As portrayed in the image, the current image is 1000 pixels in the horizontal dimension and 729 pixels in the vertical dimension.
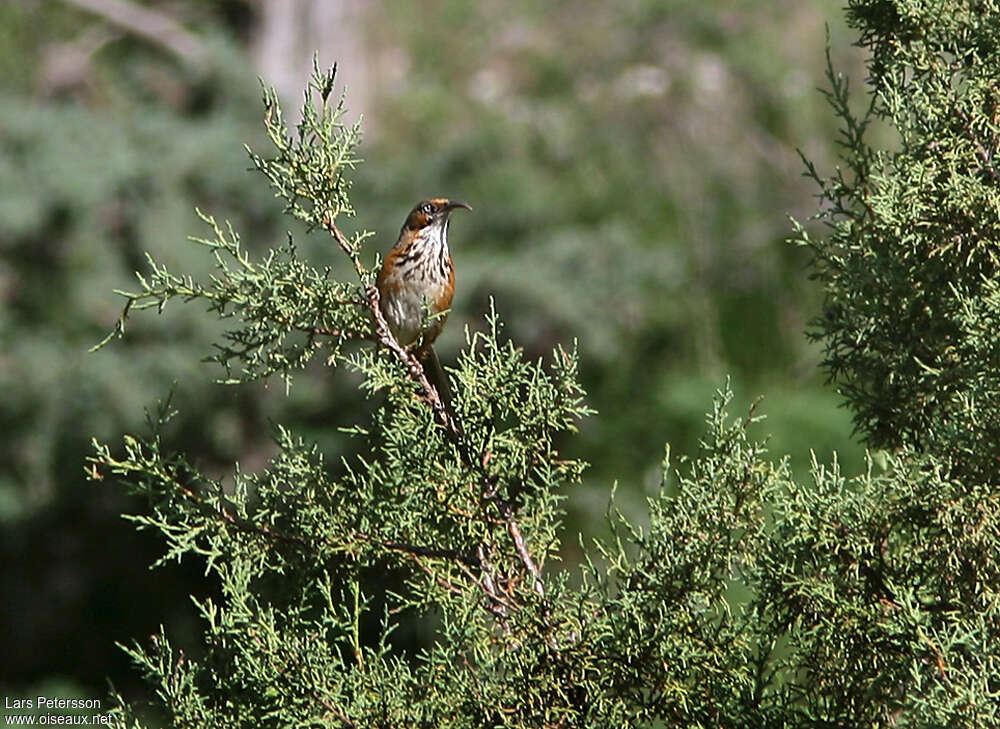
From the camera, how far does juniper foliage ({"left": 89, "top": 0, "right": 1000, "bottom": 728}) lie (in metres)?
2.30

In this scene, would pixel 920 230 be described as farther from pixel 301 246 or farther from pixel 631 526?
pixel 301 246

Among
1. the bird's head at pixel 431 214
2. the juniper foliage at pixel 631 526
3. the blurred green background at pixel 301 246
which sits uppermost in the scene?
the blurred green background at pixel 301 246

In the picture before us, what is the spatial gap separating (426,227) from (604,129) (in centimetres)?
673

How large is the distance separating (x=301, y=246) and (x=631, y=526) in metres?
6.09

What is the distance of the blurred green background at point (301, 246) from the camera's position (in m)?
8.05

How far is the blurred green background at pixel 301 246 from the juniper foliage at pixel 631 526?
14.5ft

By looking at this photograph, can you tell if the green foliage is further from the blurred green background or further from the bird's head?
the blurred green background

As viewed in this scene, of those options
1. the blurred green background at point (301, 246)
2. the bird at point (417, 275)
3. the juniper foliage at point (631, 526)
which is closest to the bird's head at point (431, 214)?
the bird at point (417, 275)

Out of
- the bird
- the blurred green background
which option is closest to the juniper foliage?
the bird

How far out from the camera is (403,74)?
1206 centimetres

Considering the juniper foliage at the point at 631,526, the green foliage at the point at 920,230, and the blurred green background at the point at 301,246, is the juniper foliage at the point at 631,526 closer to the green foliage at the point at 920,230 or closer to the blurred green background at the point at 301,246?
the green foliage at the point at 920,230

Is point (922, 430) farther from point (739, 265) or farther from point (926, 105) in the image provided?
point (739, 265)

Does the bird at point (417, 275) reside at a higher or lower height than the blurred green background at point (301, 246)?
lower

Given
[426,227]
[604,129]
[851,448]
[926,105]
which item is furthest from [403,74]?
[926,105]
